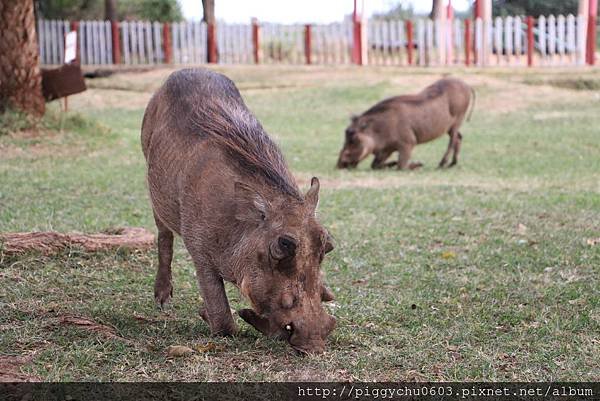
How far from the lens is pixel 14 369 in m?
3.59

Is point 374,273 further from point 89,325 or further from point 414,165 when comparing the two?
point 414,165

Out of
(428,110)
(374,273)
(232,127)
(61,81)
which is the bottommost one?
(374,273)

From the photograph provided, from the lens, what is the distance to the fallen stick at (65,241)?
5574 mm

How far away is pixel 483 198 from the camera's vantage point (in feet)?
28.7

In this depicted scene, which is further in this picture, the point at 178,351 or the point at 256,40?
the point at 256,40

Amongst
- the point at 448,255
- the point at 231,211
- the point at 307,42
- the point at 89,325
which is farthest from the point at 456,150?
the point at 307,42

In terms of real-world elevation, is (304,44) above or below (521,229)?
above

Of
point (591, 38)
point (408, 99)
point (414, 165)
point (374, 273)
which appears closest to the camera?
point (374, 273)

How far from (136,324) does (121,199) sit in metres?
3.97

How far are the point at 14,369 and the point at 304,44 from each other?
21.6m

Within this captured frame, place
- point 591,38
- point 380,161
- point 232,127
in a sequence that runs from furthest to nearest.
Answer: point 591,38 → point 380,161 → point 232,127

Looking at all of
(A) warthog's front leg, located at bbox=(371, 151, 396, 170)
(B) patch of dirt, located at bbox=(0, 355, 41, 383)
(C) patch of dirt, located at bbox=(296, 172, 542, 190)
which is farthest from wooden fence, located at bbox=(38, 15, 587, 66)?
(B) patch of dirt, located at bbox=(0, 355, 41, 383)

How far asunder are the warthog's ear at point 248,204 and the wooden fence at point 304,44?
19.2 meters

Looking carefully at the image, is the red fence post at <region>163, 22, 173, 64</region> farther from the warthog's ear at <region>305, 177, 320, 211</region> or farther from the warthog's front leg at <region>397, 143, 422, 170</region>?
the warthog's ear at <region>305, 177, 320, 211</region>
